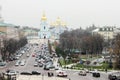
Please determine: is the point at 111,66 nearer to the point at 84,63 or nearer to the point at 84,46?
the point at 84,63

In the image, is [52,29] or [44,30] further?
[52,29]

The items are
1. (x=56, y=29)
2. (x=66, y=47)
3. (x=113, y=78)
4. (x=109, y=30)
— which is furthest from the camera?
(x=56, y=29)

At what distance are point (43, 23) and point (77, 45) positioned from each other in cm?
7249

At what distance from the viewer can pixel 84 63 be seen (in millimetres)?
58438

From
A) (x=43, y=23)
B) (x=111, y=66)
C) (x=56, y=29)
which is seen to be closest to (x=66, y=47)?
(x=111, y=66)

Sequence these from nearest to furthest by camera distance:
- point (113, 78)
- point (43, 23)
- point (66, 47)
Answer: point (113, 78)
point (66, 47)
point (43, 23)

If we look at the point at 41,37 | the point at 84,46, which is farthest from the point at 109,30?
the point at 84,46

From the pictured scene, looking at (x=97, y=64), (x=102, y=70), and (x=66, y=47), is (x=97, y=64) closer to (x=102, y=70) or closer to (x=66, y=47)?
(x=102, y=70)

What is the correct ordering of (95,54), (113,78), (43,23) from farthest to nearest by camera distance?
(43,23)
(95,54)
(113,78)

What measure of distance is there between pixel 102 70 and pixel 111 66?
10.1 ft

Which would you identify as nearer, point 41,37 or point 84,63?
point 84,63

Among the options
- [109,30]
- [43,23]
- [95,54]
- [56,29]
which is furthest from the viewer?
[56,29]

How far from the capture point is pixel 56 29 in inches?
6924

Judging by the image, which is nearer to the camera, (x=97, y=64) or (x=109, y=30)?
(x=97, y=64)
